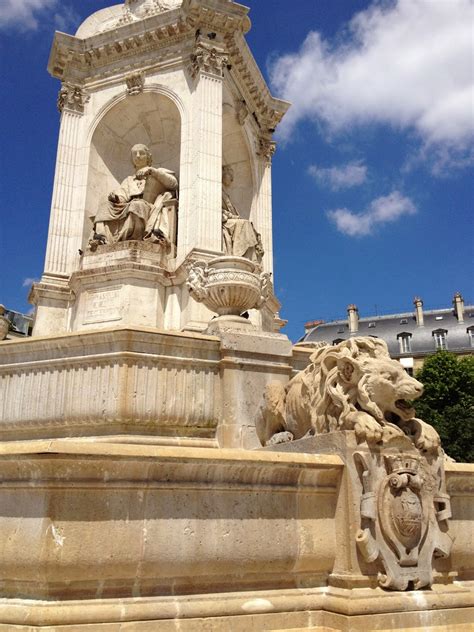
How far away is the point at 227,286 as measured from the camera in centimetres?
939

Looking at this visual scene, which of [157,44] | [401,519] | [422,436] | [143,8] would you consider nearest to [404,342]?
[143,8]

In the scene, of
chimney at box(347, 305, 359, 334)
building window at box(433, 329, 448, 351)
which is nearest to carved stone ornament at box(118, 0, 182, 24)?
building window at box(433, 329, 448, 351)

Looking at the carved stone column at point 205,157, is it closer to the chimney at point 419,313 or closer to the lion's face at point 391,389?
the lion's face at point 391,389

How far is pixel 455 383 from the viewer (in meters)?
43.8

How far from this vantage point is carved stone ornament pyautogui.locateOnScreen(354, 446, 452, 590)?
15.9ft

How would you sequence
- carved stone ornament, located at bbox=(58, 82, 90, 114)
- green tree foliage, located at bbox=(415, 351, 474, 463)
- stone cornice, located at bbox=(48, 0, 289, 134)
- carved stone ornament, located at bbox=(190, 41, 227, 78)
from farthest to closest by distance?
green tree foliage, located at bbox=(415, 351, 474, 463)
carved stone ornament, located at bbox=(58, 82, 90, 114)
stone cornice, located at bbox=(48, 0, 289, 134)
carved stone ornament, located at bbox=(190, 41, 227, 78)

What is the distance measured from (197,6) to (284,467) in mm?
13958

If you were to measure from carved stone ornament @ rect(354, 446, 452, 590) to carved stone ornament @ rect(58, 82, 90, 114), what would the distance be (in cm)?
1462

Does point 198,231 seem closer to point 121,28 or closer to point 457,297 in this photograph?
point 121,28

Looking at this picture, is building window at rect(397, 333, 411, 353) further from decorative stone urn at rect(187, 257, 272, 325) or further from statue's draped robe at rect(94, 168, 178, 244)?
decorative stone urn at rect(187, 257, 272, 325)

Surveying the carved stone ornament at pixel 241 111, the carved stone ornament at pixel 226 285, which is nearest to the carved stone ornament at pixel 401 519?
the carved stone ornament at pixel 226 285

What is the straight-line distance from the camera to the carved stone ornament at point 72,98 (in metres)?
16.6

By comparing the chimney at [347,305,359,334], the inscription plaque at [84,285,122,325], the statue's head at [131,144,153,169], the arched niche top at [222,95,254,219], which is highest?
the chimney at [347,305,359,334]

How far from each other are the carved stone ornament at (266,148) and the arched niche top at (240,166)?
750 millimetres
